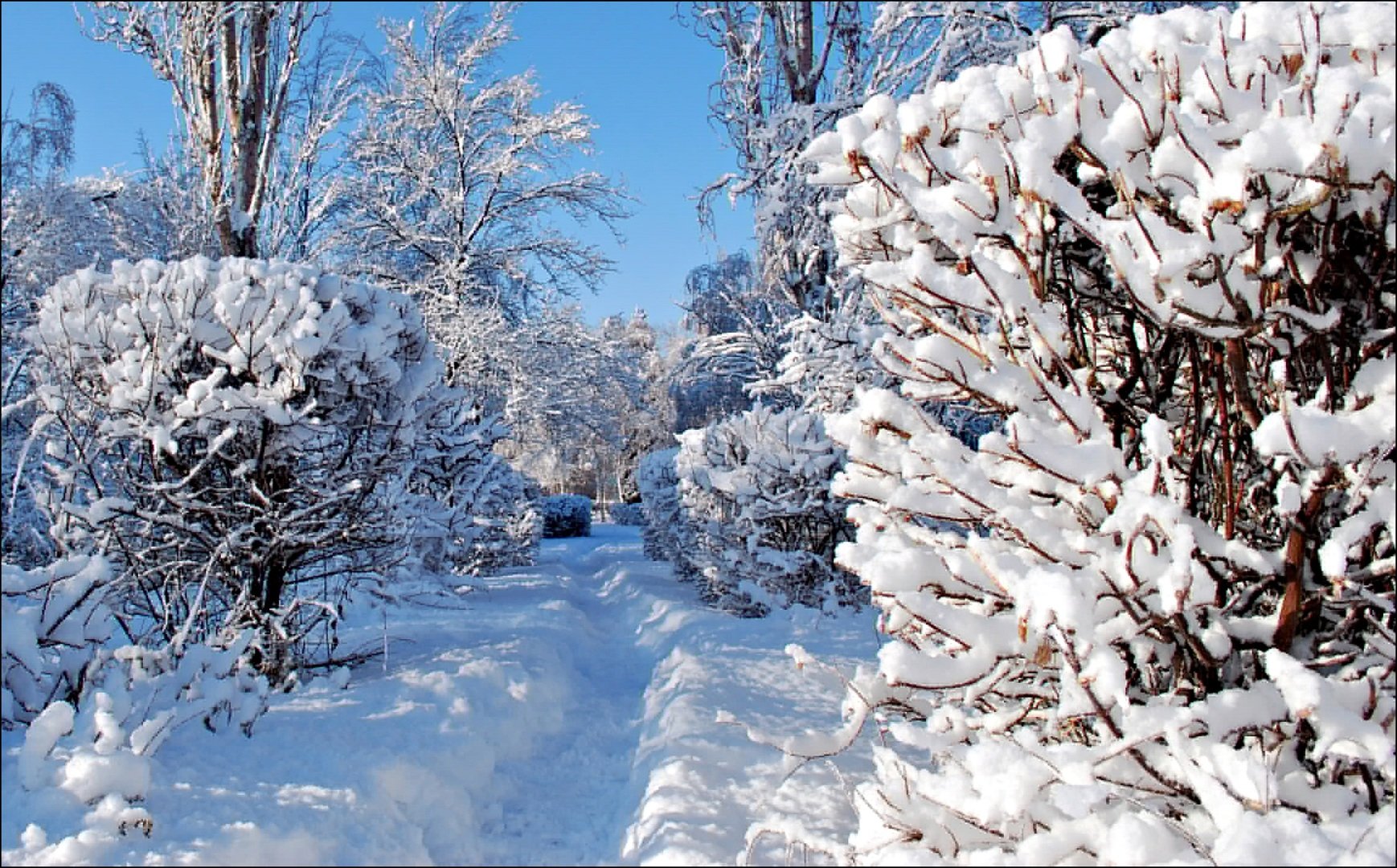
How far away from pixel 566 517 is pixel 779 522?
1866 cm

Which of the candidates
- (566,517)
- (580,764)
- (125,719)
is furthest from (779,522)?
(566,517)

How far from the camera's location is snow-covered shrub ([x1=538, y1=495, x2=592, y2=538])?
82.2 feet

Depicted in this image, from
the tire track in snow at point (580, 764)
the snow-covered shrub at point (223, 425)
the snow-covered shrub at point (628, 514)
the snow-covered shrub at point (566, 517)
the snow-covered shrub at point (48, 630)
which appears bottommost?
the snow-covered shrub at point (628, 514)

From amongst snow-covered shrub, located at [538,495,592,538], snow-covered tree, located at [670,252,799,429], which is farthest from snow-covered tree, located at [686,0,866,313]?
snow-covered shrub, located at [538,495,592,538]

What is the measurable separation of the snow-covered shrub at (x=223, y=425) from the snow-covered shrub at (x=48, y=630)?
0.87 meters

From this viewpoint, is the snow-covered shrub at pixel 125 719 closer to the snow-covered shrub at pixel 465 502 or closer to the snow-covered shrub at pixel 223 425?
the snow-covered shrub at pixel 223 425

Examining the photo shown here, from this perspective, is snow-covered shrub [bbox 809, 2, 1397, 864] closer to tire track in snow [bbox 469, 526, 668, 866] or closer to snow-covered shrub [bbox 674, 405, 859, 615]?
tire track in snow [bbox 469, 526, 668, 866]

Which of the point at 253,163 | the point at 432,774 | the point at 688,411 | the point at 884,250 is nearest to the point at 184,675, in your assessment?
the point at 432,774

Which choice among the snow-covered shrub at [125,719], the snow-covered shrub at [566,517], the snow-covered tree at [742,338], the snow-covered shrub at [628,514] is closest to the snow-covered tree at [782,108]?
the snow-covered tree at [742,338]

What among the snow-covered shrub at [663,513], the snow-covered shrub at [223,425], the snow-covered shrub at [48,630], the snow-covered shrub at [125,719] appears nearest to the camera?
the snow-covered shrub at [125,719]

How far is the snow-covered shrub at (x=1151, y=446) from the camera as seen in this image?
152 centimetres

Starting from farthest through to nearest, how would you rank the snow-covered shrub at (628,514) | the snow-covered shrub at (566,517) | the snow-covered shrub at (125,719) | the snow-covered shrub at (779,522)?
the snow-covered shrub at (628,514)
the snow-covered shrub at (566,517)
the snow-covered shrub at (779,522)
the snow-covered shrub at (125,719)

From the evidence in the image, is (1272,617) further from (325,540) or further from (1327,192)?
(325,540)

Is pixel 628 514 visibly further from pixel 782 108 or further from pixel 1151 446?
pixel 1151 446
